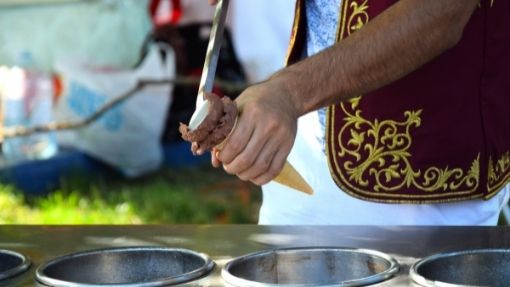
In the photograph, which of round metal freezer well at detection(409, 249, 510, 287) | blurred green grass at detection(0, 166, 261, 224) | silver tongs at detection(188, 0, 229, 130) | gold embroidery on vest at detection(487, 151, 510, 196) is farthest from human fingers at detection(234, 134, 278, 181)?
blurred green grass at detection(0, 166, 261, 224)

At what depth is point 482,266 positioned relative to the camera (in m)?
1.88

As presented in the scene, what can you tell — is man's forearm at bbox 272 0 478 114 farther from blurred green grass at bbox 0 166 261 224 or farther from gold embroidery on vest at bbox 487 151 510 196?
blurred green grass at bbox 0 166 261 224

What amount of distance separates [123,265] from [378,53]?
0.51 m

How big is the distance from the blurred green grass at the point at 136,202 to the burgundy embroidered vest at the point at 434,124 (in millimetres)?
2749

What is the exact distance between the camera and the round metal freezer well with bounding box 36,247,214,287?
1965 mm

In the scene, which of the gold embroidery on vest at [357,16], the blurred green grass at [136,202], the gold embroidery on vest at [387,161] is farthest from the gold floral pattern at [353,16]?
the blurred green grass at [136,202]

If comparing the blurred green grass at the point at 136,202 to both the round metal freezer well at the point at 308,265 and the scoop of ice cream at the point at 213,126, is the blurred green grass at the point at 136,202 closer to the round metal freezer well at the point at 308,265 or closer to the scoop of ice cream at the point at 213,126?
the round metal freezer well at the point at 308,265

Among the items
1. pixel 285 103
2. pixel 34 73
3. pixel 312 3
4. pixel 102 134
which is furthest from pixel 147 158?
pixel 285 103

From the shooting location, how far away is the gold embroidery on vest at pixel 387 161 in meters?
2.22

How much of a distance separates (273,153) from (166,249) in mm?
287

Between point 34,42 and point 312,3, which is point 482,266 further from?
point 34,42

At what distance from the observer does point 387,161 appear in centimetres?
223

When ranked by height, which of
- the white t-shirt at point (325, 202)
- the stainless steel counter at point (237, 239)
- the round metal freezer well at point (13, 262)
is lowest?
the round metal freezer well at point (13, 262)

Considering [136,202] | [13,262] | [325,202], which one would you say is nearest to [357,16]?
[325,202]
